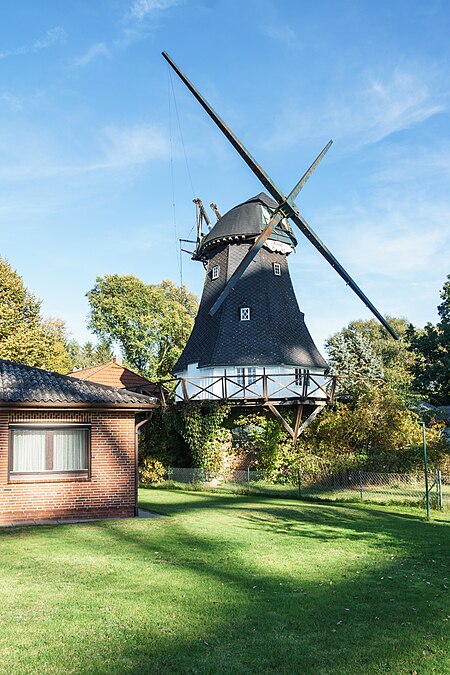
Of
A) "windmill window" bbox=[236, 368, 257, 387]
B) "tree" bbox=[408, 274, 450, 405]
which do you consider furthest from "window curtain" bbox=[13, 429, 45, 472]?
"tree" bbox=[408, 274, 450, 405]

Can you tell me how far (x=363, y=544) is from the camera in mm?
11273

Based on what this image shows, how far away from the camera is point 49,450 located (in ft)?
46.2

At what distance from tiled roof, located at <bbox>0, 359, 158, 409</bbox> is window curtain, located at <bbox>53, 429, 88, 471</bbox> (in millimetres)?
850

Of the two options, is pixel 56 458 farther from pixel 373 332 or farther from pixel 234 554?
pixel 373 332

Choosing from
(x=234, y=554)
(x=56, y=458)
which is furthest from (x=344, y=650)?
(x=56, y=458)

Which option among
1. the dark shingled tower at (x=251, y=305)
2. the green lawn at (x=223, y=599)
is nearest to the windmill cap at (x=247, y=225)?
the dark shingled tower at (x=251, y=305)

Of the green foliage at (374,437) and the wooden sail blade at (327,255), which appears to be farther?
the wooden sail blade at (327,255)

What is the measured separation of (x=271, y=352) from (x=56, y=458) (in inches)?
588

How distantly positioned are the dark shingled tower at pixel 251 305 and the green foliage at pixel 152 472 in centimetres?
527

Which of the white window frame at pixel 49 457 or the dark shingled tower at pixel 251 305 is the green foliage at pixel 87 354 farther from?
the white window frame at pixel 49 457

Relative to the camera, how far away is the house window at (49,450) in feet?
45.3

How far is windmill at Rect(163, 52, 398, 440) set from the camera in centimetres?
2717

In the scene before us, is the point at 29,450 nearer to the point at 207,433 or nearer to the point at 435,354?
the point at 207,433

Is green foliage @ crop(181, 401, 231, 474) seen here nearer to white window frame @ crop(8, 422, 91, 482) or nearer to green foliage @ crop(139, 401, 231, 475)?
green foliage @ crop(139, 401, 231, 475)
